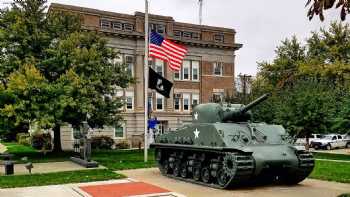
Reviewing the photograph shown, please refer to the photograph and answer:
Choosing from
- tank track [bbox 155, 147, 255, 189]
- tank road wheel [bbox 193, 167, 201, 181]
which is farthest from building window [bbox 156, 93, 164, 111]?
tank road wheel [bbox 193, 167, 201, 181]

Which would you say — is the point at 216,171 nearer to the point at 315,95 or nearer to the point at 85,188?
the point at 85,188

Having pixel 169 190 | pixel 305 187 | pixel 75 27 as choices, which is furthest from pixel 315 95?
pixel 169 190

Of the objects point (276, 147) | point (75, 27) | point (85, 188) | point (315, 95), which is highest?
point (75, 27)

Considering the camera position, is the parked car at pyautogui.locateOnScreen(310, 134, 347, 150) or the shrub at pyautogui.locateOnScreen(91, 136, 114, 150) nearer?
the shrub at pyautogui.locateOnScreen(91, 136, 114, 150)

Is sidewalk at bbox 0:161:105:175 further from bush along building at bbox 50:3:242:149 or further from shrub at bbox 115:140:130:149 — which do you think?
bush along building at bbox 50:3:242:149

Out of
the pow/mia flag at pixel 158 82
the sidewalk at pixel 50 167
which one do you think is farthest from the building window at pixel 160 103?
the pow/mia flag at pixel 158 82

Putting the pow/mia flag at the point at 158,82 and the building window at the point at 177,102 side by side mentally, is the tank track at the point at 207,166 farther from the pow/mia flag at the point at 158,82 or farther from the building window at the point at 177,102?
the building window at the point at 177,102

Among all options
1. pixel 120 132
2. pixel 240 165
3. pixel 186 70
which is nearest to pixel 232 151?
pixel 240 165

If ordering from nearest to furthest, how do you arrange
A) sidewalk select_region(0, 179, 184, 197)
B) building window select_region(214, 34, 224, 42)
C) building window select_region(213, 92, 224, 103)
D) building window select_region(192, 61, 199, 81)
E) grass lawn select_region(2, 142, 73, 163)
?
sidewalk select_region(0, 179, 184, 197)
grass lawn select_region(2, 142, 73, 163)
building window select_region(213, 92, 224, 103)
building window select_region(192, 61, 199, 81)
building window select_region(214, 34, 224, 42)

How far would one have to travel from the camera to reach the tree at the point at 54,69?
24312 millimetres

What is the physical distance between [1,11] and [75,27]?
423cm

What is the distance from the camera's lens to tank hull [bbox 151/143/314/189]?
14148 millimetres

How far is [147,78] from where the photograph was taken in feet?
75.3

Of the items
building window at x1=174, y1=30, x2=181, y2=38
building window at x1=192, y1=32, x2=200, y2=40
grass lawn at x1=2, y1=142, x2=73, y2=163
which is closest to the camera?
grass lawn at x1=2, y1=142, x2=73, y2=163
